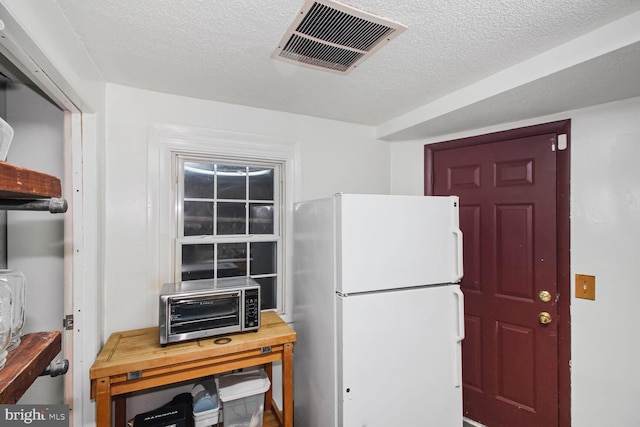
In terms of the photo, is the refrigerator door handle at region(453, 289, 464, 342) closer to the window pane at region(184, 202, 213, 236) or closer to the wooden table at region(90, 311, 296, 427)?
the wooden table at region(90, 311, 296, 427)

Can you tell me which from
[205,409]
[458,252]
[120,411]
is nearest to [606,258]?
[458,252]

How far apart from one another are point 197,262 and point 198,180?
1.89 feet

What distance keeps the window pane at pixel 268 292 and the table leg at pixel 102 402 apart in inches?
42.9

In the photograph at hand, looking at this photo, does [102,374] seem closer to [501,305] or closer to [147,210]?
[147,210]

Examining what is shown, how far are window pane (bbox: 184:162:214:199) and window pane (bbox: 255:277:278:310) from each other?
0.76 metres

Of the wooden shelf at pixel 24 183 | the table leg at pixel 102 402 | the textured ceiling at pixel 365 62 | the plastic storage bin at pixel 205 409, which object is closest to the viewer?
the wooden shelf at pixel 24 183

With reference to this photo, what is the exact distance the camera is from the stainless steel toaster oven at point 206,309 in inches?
66.7

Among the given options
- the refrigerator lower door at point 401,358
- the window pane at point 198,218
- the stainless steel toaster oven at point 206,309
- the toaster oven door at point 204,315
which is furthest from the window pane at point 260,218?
the refrigerator lower door at point 401,358

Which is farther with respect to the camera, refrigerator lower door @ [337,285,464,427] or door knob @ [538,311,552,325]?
door knob @ [538,311,552,325]

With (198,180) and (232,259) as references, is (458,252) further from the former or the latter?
(198,180)

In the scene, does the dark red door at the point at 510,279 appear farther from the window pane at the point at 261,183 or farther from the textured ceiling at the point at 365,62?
the window pane at the point at 261,183

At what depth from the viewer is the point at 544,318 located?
6.57ft

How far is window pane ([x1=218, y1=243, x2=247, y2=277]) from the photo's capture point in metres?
2.27

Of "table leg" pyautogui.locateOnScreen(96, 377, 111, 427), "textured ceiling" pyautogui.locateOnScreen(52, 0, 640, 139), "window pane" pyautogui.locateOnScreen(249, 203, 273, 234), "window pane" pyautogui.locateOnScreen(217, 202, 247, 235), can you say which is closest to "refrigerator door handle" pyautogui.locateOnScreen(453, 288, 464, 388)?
"textured ceiling" pyautogui.locateOnScreen(52, 0, 640, 139)
